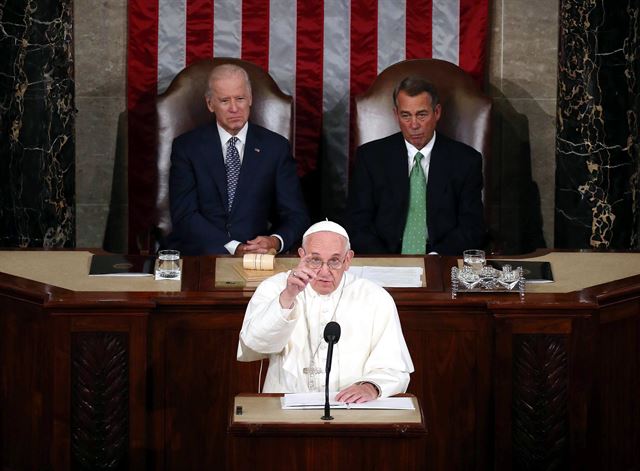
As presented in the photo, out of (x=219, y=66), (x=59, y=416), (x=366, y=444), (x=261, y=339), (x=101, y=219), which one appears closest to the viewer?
(x=366, y=444)

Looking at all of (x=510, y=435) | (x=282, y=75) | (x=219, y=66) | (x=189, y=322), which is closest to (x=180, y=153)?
(x=219, y=66)

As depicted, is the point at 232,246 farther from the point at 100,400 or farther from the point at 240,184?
the point at 100,400

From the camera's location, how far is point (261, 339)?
14.8 feet

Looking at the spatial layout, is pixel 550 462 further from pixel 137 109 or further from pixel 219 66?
pixel 137 109

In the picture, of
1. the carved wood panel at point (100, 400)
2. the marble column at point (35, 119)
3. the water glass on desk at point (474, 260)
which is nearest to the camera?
the carved wood panel at point (100, 400)

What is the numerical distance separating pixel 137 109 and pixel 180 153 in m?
0.89

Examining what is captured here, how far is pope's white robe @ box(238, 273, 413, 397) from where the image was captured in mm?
4500

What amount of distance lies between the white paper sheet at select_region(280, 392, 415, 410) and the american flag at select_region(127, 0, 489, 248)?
154 inches

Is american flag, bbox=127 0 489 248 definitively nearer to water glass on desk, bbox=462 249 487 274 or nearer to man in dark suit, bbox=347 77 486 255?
man in dark suit, bbox=347 77 486 255

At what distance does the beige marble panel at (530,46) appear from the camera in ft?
26.6

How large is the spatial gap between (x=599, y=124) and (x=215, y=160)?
2134mm

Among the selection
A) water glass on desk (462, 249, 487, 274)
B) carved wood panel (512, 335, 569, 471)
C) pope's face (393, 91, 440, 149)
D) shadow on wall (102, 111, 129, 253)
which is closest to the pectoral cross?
carved wood panel (512, 335, 569, 471)

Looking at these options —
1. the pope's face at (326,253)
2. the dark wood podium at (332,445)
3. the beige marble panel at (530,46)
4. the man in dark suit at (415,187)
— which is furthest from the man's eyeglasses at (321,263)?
the beige marble panel at (530,46)

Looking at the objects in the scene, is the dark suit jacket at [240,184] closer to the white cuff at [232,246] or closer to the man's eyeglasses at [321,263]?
the white cuff at [232,246]
